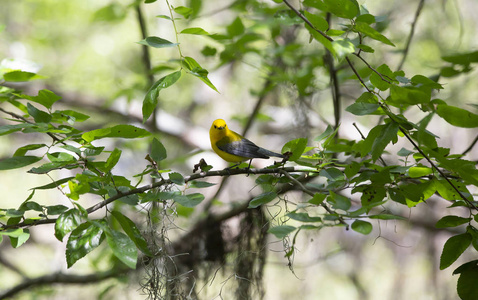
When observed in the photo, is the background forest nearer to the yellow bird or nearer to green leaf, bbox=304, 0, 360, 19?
green leaf, bbox=304, 0, 360, 19

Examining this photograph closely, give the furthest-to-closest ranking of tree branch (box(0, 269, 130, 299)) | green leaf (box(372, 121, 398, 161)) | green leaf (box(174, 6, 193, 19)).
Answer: tree branch (box(0, 269, 130, 299)) → green leaf (box(174, 6, 193, 19)) → green leaf (box(372, 121, 398, 161))

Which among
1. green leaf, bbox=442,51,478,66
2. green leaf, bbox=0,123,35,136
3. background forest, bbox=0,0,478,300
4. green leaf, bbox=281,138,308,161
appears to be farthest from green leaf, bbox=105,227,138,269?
green leaf, bbox=442,51,478,66

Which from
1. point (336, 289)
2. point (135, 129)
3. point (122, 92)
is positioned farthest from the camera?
point (336, 289)

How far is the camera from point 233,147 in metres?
1.85

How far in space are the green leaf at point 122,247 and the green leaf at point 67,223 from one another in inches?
3.9

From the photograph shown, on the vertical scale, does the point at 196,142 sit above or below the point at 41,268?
above

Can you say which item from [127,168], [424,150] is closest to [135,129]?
[424,150]

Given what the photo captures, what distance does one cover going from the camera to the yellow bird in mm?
1750

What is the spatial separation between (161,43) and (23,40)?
5472 millimetres

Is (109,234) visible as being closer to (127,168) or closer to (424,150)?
(424,150)

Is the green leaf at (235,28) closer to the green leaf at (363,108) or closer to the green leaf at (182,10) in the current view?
the green leaf at (182,10)

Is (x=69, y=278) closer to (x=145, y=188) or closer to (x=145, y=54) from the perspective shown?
(x=145, y=54)

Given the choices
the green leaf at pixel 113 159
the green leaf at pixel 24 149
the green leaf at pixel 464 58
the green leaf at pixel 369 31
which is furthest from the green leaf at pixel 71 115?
the green leaf at pixel 464 58

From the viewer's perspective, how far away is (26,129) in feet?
3.93
